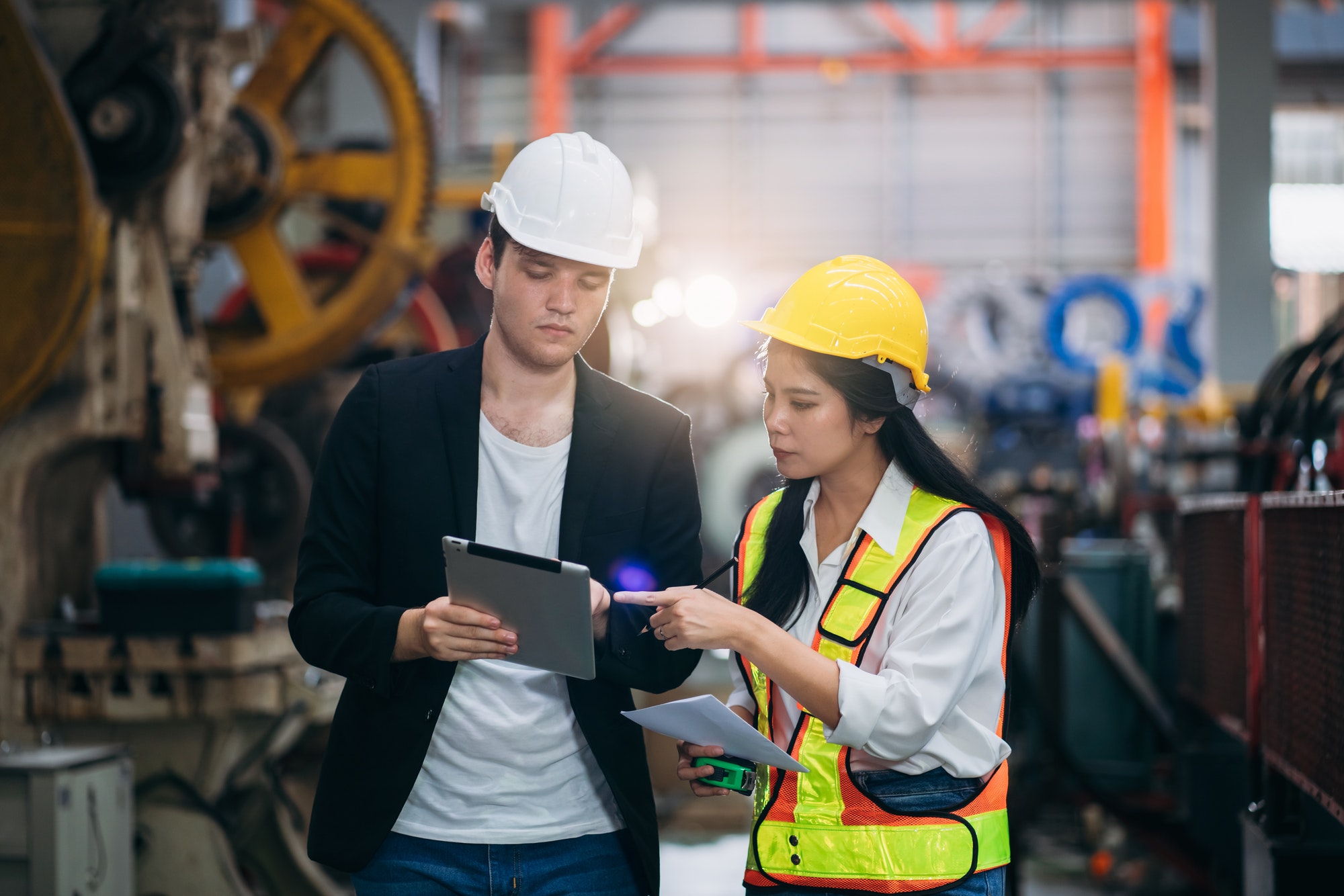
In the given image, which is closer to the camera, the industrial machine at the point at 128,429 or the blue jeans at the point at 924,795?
the blue jeans at the point at 924,795

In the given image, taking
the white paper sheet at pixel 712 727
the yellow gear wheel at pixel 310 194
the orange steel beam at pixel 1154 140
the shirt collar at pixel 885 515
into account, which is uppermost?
the orange steel beam at pixel 1154 140

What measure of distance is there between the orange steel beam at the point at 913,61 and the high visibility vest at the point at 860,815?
20256mm

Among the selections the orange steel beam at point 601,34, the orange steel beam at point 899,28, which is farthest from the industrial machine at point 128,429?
the orange steel beam at point 899,28

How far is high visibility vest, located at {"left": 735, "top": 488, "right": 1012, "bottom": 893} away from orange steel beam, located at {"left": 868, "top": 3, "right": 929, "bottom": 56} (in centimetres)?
2043

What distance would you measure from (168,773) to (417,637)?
2316 mm

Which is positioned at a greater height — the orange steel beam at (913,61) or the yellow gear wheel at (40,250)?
the orange steel beam at (913,61)

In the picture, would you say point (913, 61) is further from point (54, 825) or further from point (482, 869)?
point (482, 869)

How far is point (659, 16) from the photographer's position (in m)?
21.6

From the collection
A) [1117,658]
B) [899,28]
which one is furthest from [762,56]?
[1117,658]

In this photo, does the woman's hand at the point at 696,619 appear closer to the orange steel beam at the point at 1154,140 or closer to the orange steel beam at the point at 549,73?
the orange steel beam at the point at 1154,140

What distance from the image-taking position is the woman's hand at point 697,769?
1.89 metres

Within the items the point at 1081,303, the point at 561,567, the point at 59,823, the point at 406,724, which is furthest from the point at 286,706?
the point at 1081,303

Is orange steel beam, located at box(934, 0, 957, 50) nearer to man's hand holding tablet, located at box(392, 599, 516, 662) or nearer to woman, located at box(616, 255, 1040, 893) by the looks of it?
woman, located at box(616, 255, 1040, 893)

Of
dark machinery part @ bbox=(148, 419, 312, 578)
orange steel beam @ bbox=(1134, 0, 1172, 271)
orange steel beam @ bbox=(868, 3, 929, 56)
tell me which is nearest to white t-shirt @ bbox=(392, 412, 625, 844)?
dark machinery part @ bbox=(148, 419, 312, 578)
